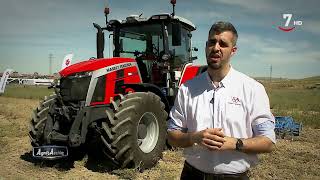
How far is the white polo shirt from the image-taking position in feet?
7.31

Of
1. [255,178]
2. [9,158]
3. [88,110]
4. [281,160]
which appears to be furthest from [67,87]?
A: [281,160]

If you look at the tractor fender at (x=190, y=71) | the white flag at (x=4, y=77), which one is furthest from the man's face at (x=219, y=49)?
the white flag at (x=4, y=77)

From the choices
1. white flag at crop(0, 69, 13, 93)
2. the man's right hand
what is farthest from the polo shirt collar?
white flag at crop(0, 69, 13, 93)

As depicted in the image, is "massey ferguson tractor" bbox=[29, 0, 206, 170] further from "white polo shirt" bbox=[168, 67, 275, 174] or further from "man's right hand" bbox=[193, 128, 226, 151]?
"man's right hand" bbox=[193, 128, 226, 151]

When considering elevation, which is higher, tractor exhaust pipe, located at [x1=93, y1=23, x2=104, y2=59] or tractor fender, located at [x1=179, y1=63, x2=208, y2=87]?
tractor exhaust pipe, located at [x1=93, y1=23, x2=104, y2=59]

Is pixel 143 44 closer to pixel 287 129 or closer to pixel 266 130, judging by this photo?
pixel 287 129

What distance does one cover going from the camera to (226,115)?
2.23 meters

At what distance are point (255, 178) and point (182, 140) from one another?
390cm

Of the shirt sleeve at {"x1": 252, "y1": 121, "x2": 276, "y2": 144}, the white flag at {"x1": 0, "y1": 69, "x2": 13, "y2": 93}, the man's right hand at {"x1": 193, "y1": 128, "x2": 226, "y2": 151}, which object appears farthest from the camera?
the white flag at {"x1": 0, "y1": 69, "x2": 13, "y2": 93}

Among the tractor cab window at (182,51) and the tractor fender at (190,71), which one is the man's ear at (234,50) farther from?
the tractor fender at (190,71)

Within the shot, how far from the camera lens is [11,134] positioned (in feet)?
31.3

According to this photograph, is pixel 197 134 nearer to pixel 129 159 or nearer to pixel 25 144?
pixel 129 159

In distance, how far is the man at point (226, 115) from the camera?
2.22 meters

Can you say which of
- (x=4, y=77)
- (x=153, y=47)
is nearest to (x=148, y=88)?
(x=153, y=47)
